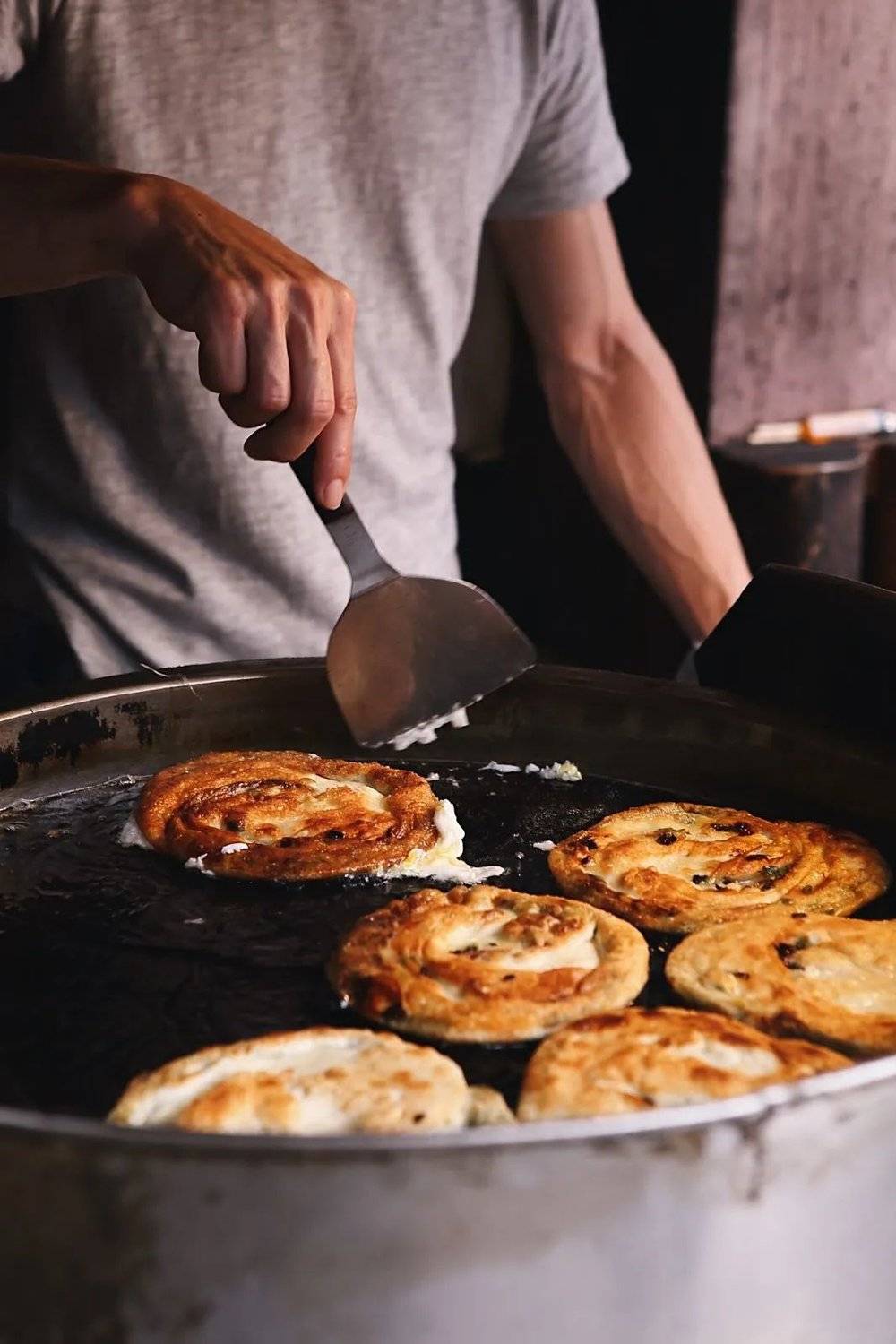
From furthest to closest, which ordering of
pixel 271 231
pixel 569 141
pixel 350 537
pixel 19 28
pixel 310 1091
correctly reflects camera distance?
pixel 569 141
pixel 271 231
pixel 19 28
pixel 350 537
pixel 310 1091

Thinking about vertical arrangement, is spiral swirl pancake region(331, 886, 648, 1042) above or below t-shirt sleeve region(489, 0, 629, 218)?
below

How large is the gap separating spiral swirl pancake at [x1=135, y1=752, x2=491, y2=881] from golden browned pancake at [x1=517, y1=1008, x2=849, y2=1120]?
1.36ft

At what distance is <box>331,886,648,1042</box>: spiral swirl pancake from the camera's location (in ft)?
4.48

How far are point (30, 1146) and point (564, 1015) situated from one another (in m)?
0.59

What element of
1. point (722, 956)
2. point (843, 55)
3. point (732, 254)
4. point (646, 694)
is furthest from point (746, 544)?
point (722, 956)

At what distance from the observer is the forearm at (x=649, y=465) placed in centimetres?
270

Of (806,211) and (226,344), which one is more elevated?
(806,211)

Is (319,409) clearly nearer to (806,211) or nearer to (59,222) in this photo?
(59,222)

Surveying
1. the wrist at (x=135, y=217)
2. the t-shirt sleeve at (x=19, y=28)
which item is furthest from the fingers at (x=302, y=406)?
the t-shirt sleeve at (x=19, y=28)

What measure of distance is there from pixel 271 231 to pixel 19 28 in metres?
0.49

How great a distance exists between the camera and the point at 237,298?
1.65 m

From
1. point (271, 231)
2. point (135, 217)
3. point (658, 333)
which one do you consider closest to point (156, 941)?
point (135, 217)

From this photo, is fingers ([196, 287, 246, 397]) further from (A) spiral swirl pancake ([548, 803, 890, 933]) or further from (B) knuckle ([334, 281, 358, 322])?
(A) spiral swirl pancake ([548, 803, 890, 933])

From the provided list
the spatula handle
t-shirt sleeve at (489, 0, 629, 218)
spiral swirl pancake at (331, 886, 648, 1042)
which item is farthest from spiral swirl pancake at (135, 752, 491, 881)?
t-shirt sleeve at (489, 0, 629, 218)
